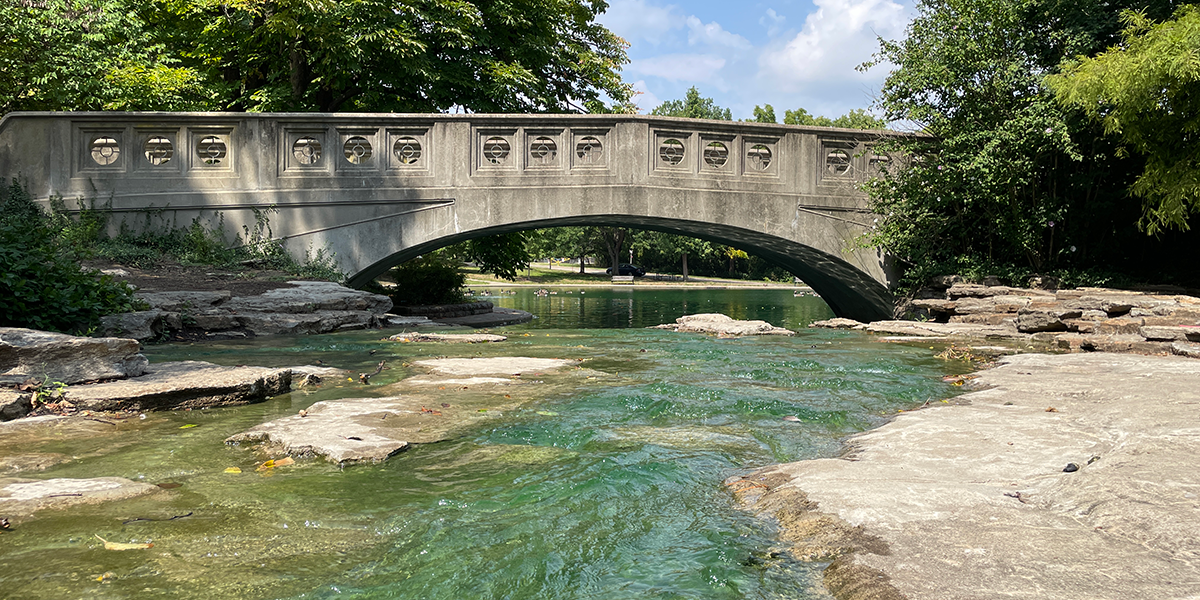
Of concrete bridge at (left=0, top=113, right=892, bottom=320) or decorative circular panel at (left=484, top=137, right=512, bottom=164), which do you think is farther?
decorative circular panel at (left=484, top=137, right=512, bottom=164)

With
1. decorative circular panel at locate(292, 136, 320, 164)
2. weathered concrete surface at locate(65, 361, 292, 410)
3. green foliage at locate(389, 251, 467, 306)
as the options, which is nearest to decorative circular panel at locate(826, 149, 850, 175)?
green foliage at locate(389, 251, 467, 306)

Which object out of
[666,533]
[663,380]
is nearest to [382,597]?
[666,533]

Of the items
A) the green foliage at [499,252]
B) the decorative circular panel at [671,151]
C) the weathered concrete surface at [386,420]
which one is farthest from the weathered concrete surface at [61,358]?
the green foliage at [499,252]

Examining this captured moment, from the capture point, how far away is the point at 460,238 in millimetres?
14586

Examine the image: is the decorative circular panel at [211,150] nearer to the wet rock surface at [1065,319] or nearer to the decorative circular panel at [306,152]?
the decorative circular panel at [306,152]

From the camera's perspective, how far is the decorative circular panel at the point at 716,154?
1455cm

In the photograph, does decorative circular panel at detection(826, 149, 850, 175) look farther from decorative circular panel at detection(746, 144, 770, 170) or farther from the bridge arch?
the bridge arch

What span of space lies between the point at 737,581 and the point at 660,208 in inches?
476

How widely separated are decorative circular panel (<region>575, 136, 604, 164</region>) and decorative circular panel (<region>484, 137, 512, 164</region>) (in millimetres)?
1285

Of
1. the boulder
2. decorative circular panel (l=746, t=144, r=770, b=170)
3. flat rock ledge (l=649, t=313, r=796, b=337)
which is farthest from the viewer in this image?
decorative circular panel (l=746, t=144, r=770, b=170)

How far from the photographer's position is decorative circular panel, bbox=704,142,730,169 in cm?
1455

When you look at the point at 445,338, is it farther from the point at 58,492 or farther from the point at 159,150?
the point at 58,492

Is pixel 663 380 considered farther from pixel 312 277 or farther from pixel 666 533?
pixel 312 277

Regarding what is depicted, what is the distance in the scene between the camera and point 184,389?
523 cm
